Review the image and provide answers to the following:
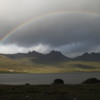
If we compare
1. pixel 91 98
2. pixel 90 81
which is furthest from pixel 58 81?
pixel 91 98

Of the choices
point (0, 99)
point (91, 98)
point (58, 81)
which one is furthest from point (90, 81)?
point (0, 99)

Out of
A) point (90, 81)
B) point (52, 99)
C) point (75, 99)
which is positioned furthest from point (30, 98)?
point (90, 81)

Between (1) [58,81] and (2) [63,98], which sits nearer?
(2) [63,98]

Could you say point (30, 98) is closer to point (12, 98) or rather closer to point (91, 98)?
point (12, 98)

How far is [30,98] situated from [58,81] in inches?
2461

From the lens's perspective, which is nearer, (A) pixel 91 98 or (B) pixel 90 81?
(A) pixel 91 98

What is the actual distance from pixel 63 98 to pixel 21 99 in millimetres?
7926

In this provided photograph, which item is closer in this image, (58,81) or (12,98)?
(12,98)

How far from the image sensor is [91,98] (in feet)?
130

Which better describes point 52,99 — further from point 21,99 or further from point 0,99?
point 0,99

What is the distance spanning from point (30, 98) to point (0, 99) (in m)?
5.82

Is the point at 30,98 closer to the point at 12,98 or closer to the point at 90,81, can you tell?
the point at 12,98

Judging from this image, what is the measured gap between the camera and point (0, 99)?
1550 inches

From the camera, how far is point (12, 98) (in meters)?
39.9
